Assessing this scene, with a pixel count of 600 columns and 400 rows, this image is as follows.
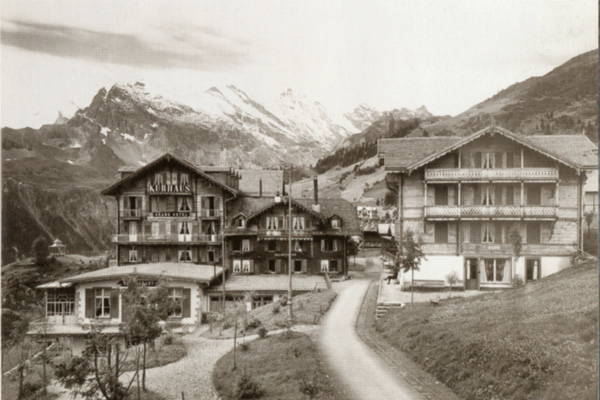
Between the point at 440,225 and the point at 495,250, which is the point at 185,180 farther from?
the point at 495,250

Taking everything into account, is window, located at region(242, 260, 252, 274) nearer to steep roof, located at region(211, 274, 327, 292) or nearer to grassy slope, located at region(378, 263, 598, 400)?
steep roof, located at region(211, 274, 327, 292)

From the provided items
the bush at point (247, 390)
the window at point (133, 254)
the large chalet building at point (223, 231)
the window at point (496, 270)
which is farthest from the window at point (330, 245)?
the bush at point (247, 390)

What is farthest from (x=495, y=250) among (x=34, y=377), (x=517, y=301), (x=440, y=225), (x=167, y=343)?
(x=34, y=377)

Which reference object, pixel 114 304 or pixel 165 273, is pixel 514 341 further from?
pixel 114 304

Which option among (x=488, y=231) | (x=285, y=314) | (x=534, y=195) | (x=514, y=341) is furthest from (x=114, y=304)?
(x=534, y=195)

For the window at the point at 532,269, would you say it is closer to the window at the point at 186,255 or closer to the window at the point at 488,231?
the window at the point at 488,231

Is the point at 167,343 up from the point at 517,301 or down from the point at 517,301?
down
